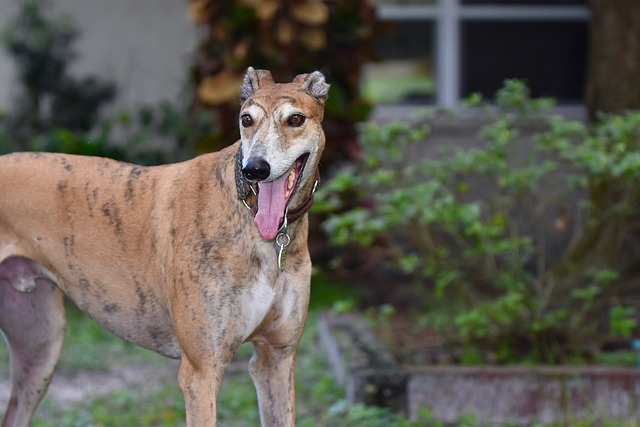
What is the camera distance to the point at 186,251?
4.15m

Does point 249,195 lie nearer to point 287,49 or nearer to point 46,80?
point 287,49

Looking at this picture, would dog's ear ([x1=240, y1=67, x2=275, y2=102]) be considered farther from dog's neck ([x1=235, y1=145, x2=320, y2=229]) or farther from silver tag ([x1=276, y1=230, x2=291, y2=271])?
silver tag ([x1=276, y1=230, x2=291, y2=271])

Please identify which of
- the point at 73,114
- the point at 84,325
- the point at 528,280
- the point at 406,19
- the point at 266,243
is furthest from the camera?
the point at 406,19

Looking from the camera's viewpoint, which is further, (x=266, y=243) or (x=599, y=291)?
(x=599, y=291)

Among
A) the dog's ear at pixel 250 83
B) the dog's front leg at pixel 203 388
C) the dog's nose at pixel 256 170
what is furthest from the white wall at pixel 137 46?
the dog's nose at pixel 256 170

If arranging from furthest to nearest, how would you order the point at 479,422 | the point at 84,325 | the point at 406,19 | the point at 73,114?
1. the point at 406,19
2. the point at 73,114
3. the point at 84,325
4. the point at 479,422

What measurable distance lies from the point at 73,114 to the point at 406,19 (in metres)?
3.10

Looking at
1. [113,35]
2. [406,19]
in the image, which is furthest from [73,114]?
[406,19]

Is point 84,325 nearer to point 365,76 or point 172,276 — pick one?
point 365,76

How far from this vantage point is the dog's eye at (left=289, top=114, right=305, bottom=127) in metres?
3.89

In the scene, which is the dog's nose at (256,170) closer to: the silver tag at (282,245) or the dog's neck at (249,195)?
the dog's neck at (249,195)

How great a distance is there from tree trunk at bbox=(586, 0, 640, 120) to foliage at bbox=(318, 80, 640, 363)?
2.79 feet

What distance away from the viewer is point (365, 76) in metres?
10.7

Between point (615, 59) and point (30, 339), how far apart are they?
15.6 ft
